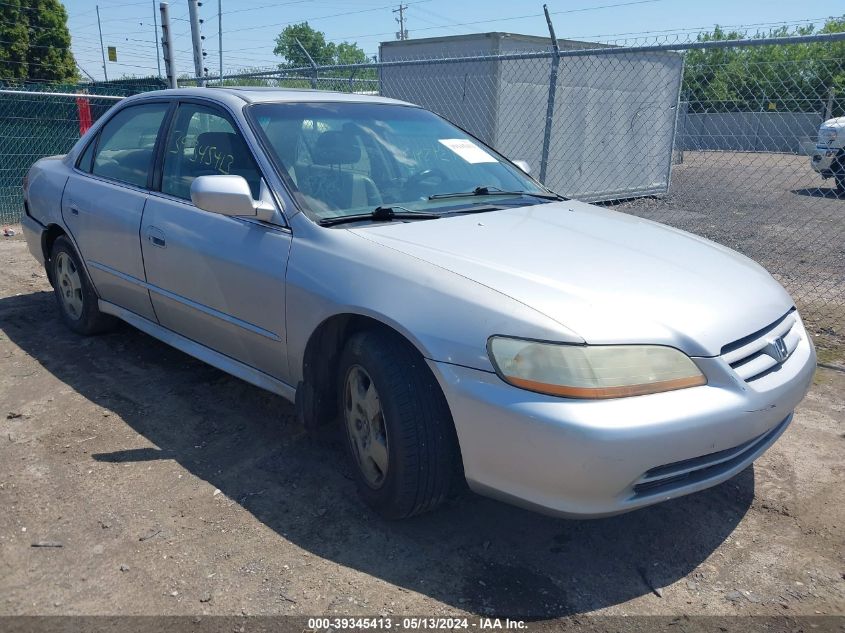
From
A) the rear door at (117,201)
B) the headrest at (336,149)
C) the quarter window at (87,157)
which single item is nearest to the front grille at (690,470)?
the headrest at (336,149)

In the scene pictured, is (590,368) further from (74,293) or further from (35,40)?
(35,40)

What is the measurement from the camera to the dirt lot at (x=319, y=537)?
8.25 ft

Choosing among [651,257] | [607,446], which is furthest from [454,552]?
[651,257]

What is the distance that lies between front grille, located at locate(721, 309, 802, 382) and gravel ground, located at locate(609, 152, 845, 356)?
7.73ft

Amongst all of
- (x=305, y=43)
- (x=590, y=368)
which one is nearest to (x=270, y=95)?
(x=590, y=368)

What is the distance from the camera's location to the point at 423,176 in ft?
12.0

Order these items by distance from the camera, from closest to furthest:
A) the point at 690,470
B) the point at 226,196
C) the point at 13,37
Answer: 1. the point at 690,470
2. the point at 226,196
3. the point at 13,37

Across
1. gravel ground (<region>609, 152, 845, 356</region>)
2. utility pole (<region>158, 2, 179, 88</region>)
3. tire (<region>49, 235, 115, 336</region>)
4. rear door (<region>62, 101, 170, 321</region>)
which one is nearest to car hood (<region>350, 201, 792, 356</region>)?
rear door (<region>62, 101, 170, 321</region>)

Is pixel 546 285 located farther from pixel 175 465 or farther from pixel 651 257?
pixel 175 465

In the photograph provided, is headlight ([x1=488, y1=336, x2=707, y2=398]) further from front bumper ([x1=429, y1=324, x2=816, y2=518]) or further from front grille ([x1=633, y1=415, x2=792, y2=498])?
front grille ([x1=633, y1=415, x2=792, y2=498])

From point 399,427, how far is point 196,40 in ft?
28.8

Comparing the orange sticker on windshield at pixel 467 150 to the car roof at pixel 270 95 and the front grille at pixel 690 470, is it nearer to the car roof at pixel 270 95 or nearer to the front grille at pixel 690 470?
the car roof at pixel 270 95

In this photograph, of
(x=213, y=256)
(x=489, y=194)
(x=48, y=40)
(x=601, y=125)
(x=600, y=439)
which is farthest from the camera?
(x=48, y=40)

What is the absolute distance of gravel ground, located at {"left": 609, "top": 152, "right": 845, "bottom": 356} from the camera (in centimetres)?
622
